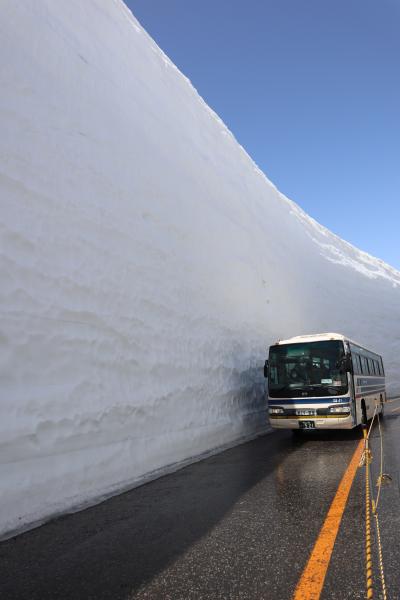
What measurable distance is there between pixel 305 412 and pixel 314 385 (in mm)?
627

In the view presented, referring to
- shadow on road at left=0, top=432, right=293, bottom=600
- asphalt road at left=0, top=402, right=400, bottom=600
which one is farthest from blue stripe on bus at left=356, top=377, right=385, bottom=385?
shadow on road at left=0, top=432, right=293, bottom=600

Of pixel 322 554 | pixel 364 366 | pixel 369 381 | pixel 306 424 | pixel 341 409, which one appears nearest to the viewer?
pixel 322 554

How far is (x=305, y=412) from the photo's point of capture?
9.69 m

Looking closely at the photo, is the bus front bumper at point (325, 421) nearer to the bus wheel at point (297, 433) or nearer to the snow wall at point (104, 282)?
the bus wheel at point (297, 433)

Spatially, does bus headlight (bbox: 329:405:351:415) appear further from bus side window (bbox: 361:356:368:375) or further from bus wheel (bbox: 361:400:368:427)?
bus side window (bbox: 361:356:368:375)

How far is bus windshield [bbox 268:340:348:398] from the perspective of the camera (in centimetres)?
975

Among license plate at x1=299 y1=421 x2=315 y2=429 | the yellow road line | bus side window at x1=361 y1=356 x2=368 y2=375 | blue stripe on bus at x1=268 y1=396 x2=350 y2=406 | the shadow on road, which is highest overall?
bus side window at x1=361 y1=356 x2=368 y2=375

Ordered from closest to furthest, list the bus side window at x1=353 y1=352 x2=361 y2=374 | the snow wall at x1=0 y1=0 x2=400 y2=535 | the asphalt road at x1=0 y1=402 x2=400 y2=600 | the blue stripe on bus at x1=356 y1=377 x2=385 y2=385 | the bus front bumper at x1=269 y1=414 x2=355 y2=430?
the asphalt road at x1=0 y1=402 x2=400 y2=600, the snow wall at x1=0 y1=0 x2=400 y2=535, the bus front bumper at x1=269 y1=414 x2=355 y2=430, the bus side window at x1=353 y1=352 x2=361 y2=374, the blue stripe on bus at x1=356 y1=377 x2=385 y2=385

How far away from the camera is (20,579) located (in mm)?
3201

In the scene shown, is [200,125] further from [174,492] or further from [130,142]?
[174,492]

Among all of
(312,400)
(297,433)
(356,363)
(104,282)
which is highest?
(104,282)

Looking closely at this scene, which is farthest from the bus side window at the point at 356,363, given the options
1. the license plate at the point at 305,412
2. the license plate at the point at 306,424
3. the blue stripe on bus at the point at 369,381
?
the license plate at the point at 306,424

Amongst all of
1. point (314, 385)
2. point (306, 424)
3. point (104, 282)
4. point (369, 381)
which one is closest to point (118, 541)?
point (104, 282)

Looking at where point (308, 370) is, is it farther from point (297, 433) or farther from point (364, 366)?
point (364, 366)
